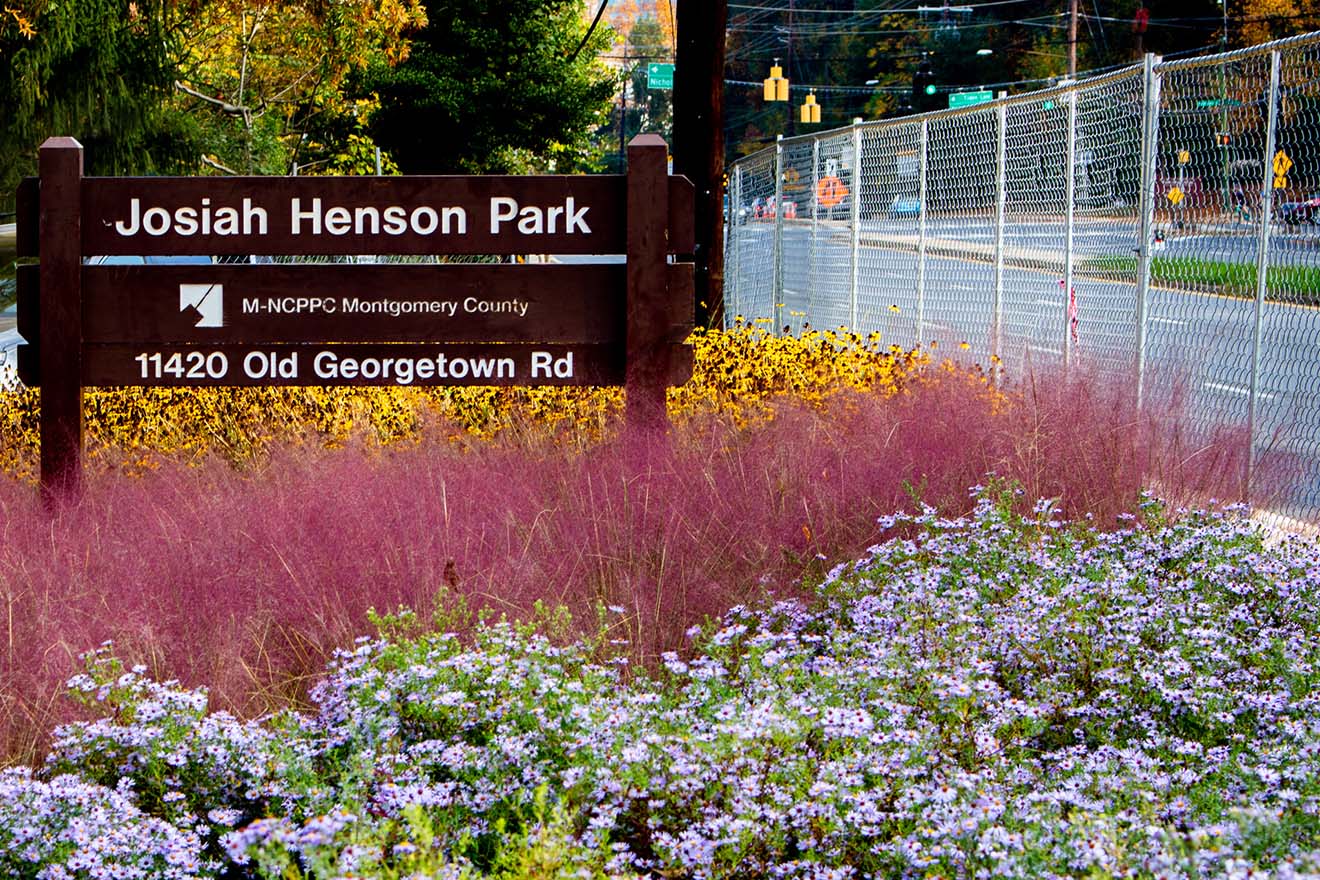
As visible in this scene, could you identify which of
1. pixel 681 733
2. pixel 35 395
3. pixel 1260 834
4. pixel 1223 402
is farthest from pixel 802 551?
pixel 1223 402

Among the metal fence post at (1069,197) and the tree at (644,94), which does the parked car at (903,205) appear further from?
the tree at (644,94)

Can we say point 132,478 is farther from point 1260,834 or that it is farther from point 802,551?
point 1260,834

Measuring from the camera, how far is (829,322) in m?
15.8

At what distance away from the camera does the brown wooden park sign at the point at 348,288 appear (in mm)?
7234

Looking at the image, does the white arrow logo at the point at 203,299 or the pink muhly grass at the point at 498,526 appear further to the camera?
the white arrow logo at the point at 203,299

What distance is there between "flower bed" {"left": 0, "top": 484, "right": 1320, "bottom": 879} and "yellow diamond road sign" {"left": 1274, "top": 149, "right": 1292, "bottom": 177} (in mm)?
3560

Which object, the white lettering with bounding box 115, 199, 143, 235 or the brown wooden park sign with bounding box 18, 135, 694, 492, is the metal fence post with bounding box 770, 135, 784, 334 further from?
the white lettering with bounding box 115, 199, 143, 235

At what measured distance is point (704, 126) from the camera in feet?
41.0

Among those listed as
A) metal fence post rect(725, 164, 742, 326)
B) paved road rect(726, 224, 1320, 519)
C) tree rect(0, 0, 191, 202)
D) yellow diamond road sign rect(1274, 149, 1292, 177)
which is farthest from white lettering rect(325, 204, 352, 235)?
tree rect(0, 0, 191, 202)

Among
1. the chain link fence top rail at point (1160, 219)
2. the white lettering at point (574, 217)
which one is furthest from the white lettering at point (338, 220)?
the chain link fence top rail at point (1160, 219)

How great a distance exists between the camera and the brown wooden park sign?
7.23 m

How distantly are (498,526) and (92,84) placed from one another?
765 inches

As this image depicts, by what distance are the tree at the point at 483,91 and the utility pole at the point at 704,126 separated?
21.7m

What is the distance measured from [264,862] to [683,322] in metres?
4.45
